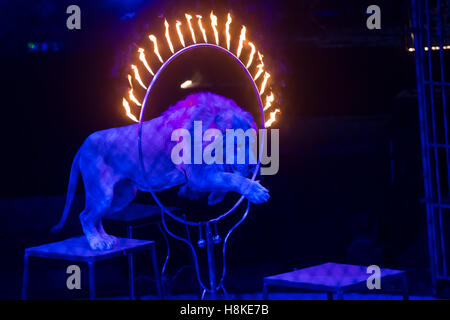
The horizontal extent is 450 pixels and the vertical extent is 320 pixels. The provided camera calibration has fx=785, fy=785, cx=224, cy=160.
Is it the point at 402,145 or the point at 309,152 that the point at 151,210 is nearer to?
the point at 309,152

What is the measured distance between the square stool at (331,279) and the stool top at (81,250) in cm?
72

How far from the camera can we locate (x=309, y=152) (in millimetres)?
5441

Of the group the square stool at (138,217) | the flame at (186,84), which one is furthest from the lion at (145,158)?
the flame at (186,84)

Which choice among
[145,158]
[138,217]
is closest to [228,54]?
[145,158]

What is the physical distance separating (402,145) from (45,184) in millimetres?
2403

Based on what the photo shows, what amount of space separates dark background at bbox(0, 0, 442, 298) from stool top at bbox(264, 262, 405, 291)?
4.70ft

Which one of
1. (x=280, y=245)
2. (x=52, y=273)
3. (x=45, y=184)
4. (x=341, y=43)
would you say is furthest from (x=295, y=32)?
(x=52, y=273)

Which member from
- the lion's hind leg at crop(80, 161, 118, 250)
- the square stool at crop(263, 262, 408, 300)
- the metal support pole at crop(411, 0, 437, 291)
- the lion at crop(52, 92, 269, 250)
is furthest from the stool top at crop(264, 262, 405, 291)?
the metal support pole at crop(411, 0, 437, 291)

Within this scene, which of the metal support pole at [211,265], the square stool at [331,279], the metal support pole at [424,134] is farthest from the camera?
the metal support pole at [424,134]

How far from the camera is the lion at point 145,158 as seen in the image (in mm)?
3760

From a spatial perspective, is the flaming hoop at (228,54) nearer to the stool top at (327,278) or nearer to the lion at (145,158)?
the lion at (145,158)
